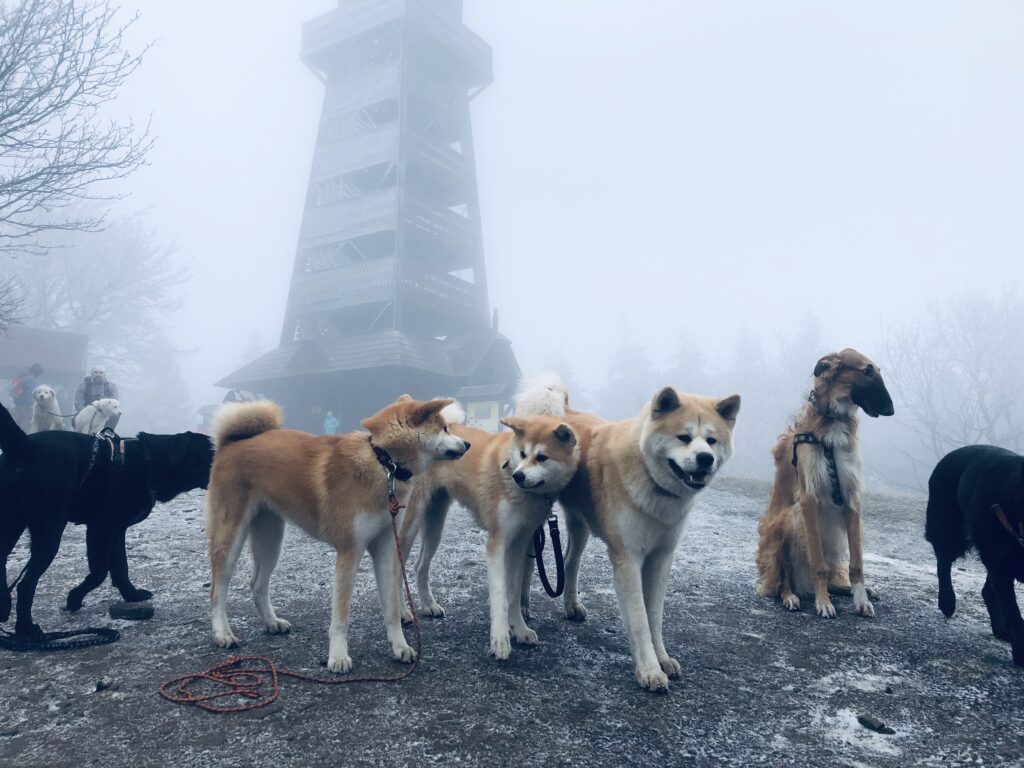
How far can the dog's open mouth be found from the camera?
330 cm

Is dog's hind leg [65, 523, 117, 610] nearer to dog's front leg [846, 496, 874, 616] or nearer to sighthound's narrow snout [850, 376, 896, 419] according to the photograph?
dog's front leg [846, 496, 874, 616]

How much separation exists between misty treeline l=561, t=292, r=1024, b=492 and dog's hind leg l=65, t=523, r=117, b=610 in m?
4.07

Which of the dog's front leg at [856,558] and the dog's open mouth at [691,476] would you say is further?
the dog's front leg at [856,558]

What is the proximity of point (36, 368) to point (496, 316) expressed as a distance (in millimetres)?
20548

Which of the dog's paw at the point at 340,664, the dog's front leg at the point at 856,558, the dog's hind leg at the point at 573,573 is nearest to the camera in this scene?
the dog's paw at the point at 340,664

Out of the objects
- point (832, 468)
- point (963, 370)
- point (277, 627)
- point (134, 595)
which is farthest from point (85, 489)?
point (963, 370)

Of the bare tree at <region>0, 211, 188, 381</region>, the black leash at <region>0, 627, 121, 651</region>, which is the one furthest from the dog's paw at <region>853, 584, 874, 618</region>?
the bare tree at <region>0, 211, 188, 381</region>

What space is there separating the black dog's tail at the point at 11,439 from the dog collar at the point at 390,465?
2517 mm

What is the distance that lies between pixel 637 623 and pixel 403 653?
148cm

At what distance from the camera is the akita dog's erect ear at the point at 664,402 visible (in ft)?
11.4

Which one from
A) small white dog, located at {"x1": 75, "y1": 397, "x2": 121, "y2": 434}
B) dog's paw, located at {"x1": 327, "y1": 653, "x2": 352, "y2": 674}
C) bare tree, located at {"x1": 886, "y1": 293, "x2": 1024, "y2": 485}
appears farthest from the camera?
bare tree, located at {"x1": 886, "y1": 293, "x2": 1024, "y2": 485}

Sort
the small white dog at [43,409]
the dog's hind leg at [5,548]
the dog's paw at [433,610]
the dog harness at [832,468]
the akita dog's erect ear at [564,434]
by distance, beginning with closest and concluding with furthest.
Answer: the akita dog's erect ear at [564,434], the dog's hind leg at [5,548], the dog's paw at [433,610], the dog harness at [832,468], the small white dog at [43,409]

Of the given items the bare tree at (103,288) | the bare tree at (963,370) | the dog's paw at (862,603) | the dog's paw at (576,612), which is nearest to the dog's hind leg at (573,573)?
the dog's paw at (576,612)

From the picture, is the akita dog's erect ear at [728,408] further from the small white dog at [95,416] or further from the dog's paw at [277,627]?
the small white dog at [95,416]
